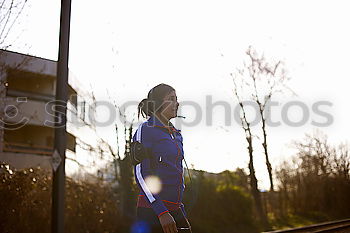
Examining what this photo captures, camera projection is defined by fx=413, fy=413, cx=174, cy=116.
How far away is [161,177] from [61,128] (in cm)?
374

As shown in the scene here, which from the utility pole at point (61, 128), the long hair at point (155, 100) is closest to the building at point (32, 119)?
the utility pole at point (61, 128)

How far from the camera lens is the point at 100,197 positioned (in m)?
13.8

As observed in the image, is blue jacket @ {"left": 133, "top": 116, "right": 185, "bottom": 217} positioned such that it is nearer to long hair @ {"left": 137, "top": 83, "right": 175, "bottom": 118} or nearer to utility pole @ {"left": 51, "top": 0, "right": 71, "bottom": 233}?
long hair @ {"left": 137, "top": 83, "right": 175, "bottom": 118}

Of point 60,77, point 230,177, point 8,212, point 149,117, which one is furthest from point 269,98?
point 149,117

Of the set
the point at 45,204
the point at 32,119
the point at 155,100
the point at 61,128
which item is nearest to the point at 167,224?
the point at 155,100

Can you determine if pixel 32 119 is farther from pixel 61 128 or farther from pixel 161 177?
pixel 161 177

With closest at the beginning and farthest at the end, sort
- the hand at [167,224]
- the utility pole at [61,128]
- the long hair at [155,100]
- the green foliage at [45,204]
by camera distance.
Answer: the hand at [167,224] < the long hair at [155,100] < the utility pole at [61,128] < the green foliage at [45,204]

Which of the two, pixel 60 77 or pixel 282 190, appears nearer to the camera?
pixel 60 77

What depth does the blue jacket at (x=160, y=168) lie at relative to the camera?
2988 mm

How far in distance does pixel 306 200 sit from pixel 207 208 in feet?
65.3

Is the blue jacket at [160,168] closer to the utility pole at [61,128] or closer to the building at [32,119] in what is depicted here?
the utility pole at [61,128]

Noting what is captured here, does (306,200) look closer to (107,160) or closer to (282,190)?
(282,190)

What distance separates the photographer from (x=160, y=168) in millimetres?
3025

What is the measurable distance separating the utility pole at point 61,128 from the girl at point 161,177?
3352 millimetres
